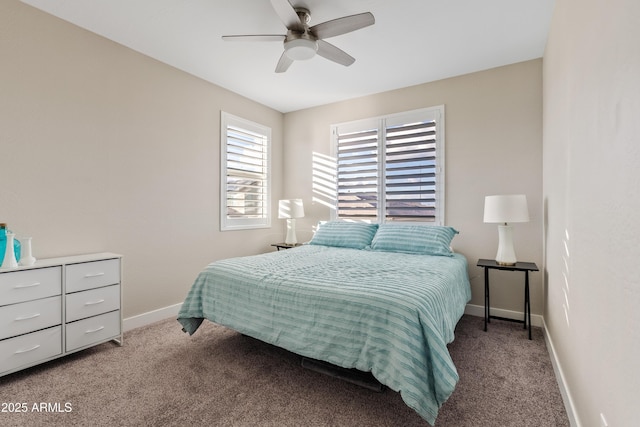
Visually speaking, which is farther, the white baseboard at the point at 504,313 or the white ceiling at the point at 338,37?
the white baseboard at the point at 504,313

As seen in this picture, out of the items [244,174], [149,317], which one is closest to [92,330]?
[149,317]

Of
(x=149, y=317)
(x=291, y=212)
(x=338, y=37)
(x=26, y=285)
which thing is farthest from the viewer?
(x=291, y=212)

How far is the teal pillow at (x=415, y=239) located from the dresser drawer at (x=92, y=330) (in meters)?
2.58

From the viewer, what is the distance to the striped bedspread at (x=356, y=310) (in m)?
1.47

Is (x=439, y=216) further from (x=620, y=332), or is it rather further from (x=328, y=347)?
(x=620, y=332)

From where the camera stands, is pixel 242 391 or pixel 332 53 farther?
pixel 332 53

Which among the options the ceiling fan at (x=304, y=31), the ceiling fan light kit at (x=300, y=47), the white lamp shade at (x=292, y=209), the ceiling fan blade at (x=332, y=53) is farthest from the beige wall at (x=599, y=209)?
the white lamp shade at (x=292, y=209)

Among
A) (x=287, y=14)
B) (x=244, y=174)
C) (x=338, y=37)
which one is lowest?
(x=244, y=174)

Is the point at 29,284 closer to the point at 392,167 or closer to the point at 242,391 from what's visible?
the point at 242,391

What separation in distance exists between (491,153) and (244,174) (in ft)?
10.1

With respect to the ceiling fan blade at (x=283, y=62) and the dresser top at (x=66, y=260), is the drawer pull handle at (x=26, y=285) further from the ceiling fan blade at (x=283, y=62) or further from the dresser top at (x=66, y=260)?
the ceiling fan blade at (x=283, y=62)

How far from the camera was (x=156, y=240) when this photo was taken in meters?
3.15

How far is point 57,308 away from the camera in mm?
2178

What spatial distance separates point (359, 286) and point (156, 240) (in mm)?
2361
